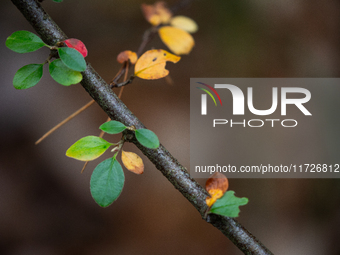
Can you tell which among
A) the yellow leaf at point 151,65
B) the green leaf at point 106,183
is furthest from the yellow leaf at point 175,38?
the green leaf at point 106,183

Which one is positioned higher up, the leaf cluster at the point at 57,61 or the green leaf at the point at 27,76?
the leaf cluster at the point at 57,61

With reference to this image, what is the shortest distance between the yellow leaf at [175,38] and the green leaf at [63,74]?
0.15 m

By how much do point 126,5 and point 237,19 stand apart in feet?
0.78

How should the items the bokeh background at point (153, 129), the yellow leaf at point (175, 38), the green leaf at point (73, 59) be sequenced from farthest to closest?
the bokeh background at point (153, 129) < the yellow leaf at point (175, 38) < the green leaf at point (73, 59)

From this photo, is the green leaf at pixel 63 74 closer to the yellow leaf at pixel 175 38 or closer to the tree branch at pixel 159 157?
the tree branch at pixel 159 157

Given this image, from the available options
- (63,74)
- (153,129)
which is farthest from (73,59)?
(153,129)

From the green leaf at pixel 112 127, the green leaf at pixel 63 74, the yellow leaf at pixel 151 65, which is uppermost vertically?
the yellow leaf at pixel 151 65

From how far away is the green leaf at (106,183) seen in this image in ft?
0.60

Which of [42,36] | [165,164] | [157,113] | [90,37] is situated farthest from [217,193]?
[90,37]

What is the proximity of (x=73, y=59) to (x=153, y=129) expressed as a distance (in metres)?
0.32

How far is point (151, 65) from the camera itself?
24 cm

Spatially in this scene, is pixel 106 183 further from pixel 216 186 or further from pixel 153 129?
pixel 153 129

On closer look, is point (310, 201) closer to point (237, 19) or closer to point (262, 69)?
point (262, 69)

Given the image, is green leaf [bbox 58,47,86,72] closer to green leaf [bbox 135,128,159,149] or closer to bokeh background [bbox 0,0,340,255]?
green leaf [bbox 135,128,159,149]
